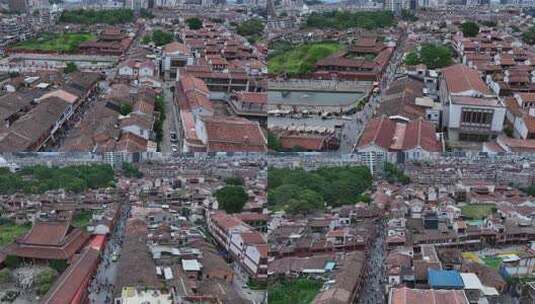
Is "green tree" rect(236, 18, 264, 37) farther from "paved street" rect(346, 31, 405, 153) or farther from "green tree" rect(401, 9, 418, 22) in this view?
"paved street" rect(346, 31, 405, 153)

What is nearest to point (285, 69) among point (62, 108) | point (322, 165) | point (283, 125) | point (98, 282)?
point (283, 125)

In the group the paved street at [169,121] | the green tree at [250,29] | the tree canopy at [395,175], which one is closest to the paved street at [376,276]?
the tree canopy at [395,175]

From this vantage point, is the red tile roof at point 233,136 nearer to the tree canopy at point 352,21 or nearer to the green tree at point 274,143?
the green tree at point 274,143

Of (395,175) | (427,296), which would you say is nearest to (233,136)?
(395,175)

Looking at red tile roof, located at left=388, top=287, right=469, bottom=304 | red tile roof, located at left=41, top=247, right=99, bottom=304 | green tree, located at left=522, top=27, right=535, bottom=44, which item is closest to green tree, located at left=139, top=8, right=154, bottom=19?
green tree, located at left=522, top=27, right=535, bottom=44

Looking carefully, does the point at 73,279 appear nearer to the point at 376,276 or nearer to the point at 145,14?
the point at 376,276
